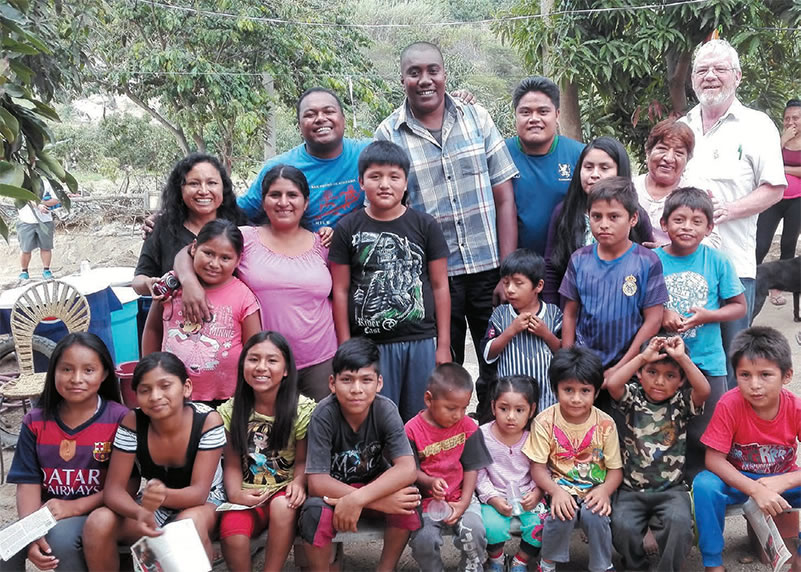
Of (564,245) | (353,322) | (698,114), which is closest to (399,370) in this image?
(353,322)

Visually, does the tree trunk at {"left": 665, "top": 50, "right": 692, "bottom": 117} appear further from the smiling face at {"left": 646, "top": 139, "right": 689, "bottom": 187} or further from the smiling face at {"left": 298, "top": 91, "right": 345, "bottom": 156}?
the smiling face at {"left": 298, "top": 91, "right": 345, "bottom": 156}

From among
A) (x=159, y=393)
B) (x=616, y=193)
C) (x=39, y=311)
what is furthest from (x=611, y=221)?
(x=39, y=311)

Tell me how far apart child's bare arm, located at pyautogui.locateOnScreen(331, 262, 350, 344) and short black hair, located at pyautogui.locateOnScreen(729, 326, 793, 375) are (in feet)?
5.06

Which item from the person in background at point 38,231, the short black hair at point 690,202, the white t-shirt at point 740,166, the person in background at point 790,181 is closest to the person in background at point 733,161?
the white t-shirt at point 740,166

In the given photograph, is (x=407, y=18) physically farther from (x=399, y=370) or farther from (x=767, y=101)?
(x=399, y=370)

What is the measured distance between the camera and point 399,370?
3.24 m

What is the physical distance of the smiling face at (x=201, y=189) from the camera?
3.29 metres

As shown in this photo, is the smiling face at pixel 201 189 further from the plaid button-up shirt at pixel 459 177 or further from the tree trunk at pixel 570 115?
the tree trunk at pixel 570 115

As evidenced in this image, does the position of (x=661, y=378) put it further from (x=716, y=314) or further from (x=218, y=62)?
(x=218, y=62)

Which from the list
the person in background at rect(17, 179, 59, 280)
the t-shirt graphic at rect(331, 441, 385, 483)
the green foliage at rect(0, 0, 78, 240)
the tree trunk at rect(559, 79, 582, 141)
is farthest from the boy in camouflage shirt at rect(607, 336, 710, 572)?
the person in background at rect(17, 179, 59, 280)

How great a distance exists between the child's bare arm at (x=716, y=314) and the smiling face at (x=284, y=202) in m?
1.65

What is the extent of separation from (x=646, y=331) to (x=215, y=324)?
5.71 feet

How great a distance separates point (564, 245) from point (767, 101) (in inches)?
259

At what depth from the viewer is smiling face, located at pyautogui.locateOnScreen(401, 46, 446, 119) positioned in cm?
342
